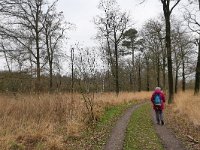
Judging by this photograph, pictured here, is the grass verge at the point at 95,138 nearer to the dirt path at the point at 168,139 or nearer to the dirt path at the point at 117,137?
the dirt path at the point at 117,137

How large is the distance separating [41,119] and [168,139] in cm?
546

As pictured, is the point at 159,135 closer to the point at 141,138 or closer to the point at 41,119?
the point at 141,138

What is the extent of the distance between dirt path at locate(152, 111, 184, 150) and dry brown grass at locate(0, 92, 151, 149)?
10.8ft

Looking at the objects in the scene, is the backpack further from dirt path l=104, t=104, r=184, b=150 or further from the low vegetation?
dirt path l=104, t=104, r=184, b=150

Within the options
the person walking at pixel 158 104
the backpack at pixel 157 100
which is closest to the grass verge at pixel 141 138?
the person walking at pixel 158 104

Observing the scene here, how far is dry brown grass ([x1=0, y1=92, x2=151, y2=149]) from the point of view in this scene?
11.5 metres

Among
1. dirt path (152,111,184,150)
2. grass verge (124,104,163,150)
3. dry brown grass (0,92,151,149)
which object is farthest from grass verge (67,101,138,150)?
dirt path (152,111,184,150)

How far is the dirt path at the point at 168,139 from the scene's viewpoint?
1099cm

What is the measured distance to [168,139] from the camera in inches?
483

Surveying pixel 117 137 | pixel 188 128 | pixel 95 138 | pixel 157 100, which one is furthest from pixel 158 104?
pixel 95 138

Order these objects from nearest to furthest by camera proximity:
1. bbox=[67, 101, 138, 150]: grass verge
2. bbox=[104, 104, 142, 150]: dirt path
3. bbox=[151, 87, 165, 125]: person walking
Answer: bbox=[104, 104, 142, 150]: dirt path → bbox=[67, 101, 138, 150]: grass verge → bbox=[151, 87, 165, 125]: person walking

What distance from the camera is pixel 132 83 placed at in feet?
220

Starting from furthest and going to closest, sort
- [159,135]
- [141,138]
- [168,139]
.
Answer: [159,135] < [141,138] < [168,139]

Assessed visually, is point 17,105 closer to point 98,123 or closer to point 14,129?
point 14,129
